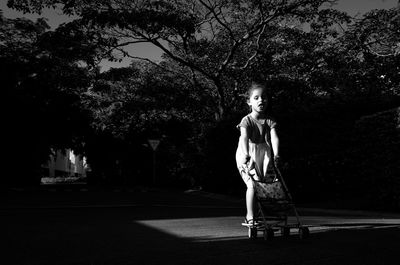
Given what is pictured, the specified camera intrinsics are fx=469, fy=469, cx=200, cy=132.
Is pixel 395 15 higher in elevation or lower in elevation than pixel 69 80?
higher

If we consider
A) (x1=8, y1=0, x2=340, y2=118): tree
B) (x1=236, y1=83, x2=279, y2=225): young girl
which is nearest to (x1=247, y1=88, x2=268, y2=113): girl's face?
(x1=236, y1=83, x2=279, y2=225): young girl

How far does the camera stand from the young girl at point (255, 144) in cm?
540

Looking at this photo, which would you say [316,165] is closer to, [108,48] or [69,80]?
[108,48]

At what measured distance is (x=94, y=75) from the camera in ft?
84.2

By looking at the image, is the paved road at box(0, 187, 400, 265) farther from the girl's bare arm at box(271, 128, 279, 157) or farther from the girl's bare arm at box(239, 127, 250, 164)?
the girl's bare arm at box(271, 128, 279, 157)

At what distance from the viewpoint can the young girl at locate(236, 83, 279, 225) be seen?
5.40m

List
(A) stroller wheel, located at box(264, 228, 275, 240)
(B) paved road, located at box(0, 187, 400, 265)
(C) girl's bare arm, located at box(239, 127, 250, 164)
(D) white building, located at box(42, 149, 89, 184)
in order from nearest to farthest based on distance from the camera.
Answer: (B) paved road, located at box(0, 187, 400, 265), (A) stroller wheel, located at box(264, 228, 275, 240), (C) girl's bare arm, located at box(239, 127, 250, 164), (D) white building, located at box(42, 149, 89, 184)

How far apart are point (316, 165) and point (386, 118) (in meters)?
3.64

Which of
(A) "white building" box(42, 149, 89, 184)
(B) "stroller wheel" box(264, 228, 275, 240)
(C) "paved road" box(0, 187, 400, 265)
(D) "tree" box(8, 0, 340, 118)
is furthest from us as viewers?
(A) "white building" box(42, 149, 89, 184)

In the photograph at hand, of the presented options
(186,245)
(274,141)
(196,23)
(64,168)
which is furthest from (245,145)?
(64,168)

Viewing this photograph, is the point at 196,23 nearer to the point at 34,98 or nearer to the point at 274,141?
the point at 34,98

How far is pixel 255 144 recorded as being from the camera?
5.61m

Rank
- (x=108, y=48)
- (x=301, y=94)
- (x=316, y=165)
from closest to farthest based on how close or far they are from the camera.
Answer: (x=316, y=165)
(x=108, y=48)
(x=301, y=94)

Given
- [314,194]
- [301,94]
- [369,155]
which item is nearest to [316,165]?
[314,194]
